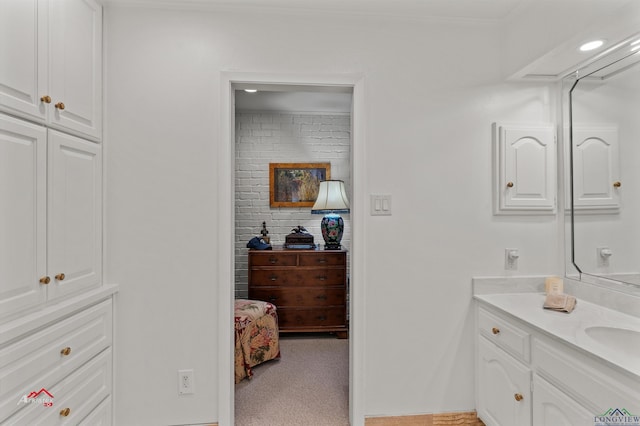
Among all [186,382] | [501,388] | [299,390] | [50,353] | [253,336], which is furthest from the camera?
[253,336]

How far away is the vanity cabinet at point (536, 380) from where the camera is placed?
1171 mm

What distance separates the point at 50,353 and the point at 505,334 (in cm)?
201

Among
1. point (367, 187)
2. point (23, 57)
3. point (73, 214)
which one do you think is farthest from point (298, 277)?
point (23, 57)

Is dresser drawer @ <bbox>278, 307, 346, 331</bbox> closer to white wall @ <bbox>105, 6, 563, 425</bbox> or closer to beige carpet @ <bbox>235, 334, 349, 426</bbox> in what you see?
beige carpet @ <bbox>235, 334, 349, 426</bbox>

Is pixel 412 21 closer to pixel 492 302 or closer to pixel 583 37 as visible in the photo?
pixel 583 37

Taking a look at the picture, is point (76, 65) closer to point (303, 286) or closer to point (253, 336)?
point (253, 336)

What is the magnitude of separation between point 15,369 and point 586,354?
2.00 meters

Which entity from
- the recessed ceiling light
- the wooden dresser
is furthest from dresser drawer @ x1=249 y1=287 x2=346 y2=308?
the recessed ceiling light

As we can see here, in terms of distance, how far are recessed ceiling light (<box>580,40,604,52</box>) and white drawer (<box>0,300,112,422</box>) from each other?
2.62m

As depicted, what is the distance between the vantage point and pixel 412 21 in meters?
1.98

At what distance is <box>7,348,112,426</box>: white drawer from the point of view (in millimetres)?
1283

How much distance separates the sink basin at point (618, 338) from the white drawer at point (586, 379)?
0.65 feet

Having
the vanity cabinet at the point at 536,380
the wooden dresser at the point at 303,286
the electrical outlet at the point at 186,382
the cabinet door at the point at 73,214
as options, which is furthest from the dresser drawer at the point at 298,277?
the cabinet door at the point at 73,214

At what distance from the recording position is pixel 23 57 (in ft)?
4.21
